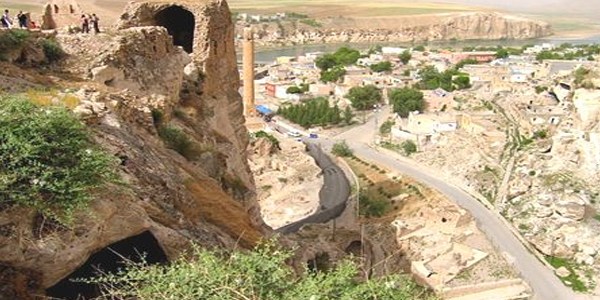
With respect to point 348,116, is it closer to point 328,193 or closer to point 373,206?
point 328,193

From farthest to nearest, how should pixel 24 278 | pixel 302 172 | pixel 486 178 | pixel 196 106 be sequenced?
pixel 302 172 < pixel 486 178 < pixel 196 106 < pixel 24 278

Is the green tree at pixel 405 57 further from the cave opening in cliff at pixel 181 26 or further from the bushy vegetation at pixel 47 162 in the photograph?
the bushy vegetation at pixel 47 162

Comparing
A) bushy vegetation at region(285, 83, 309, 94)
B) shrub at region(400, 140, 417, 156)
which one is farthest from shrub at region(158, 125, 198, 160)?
bushy vegetation at region(285, 83, 309, 94)

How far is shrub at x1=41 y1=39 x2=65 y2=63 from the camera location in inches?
483

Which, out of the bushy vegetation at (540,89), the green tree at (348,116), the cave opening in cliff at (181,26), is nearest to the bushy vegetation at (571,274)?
the cave opening in cliff at (181,26)

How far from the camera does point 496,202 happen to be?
3008 centimetres

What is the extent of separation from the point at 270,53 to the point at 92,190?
335ft

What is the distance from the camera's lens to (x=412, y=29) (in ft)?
445

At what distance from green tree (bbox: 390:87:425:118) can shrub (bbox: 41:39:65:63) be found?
3726 cm

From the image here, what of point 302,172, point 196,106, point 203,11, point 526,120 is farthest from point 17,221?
point 526,120

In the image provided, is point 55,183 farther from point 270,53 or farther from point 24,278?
point 270,53

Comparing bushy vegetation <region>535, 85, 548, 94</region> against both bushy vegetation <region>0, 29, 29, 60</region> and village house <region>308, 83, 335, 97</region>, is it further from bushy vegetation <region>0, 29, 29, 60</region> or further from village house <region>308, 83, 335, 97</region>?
bushy vegetation <region>0, 29, 29, 60</region>

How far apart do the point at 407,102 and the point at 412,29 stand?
92.3 metres

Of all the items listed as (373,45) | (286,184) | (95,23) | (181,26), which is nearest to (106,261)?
(95,23)
